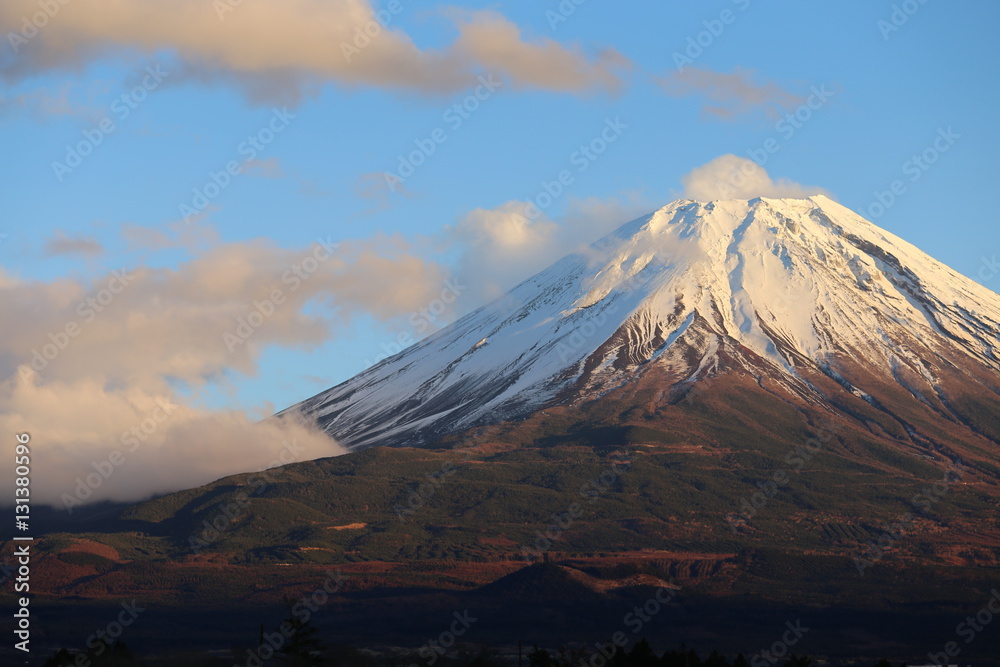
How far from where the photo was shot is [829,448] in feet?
625

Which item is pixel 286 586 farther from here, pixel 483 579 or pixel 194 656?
pixel 194 656

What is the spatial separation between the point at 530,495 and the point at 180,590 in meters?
45.1

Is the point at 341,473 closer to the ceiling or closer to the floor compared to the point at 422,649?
closer to the ceiling

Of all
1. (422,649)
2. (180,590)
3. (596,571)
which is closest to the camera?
(422,649)

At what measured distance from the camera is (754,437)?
625 ft

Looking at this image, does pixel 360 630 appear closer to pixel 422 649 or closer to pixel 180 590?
pixel 422 649

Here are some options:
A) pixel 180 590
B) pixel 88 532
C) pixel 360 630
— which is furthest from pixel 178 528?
pixel 360 630

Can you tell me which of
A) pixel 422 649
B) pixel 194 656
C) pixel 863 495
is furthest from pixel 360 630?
pixel 863 495

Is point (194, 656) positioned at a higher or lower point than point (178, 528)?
lower

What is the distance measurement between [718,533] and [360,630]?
52926mm

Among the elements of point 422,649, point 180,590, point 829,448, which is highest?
point 829,448

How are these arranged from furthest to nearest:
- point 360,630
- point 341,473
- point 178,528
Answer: point 341,473, point 178,528, point 360,630

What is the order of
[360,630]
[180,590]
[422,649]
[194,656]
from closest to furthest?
[194,656] < [422,649] < [360,630] < [180,590]

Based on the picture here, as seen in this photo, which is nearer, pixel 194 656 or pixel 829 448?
pixel 194 656
